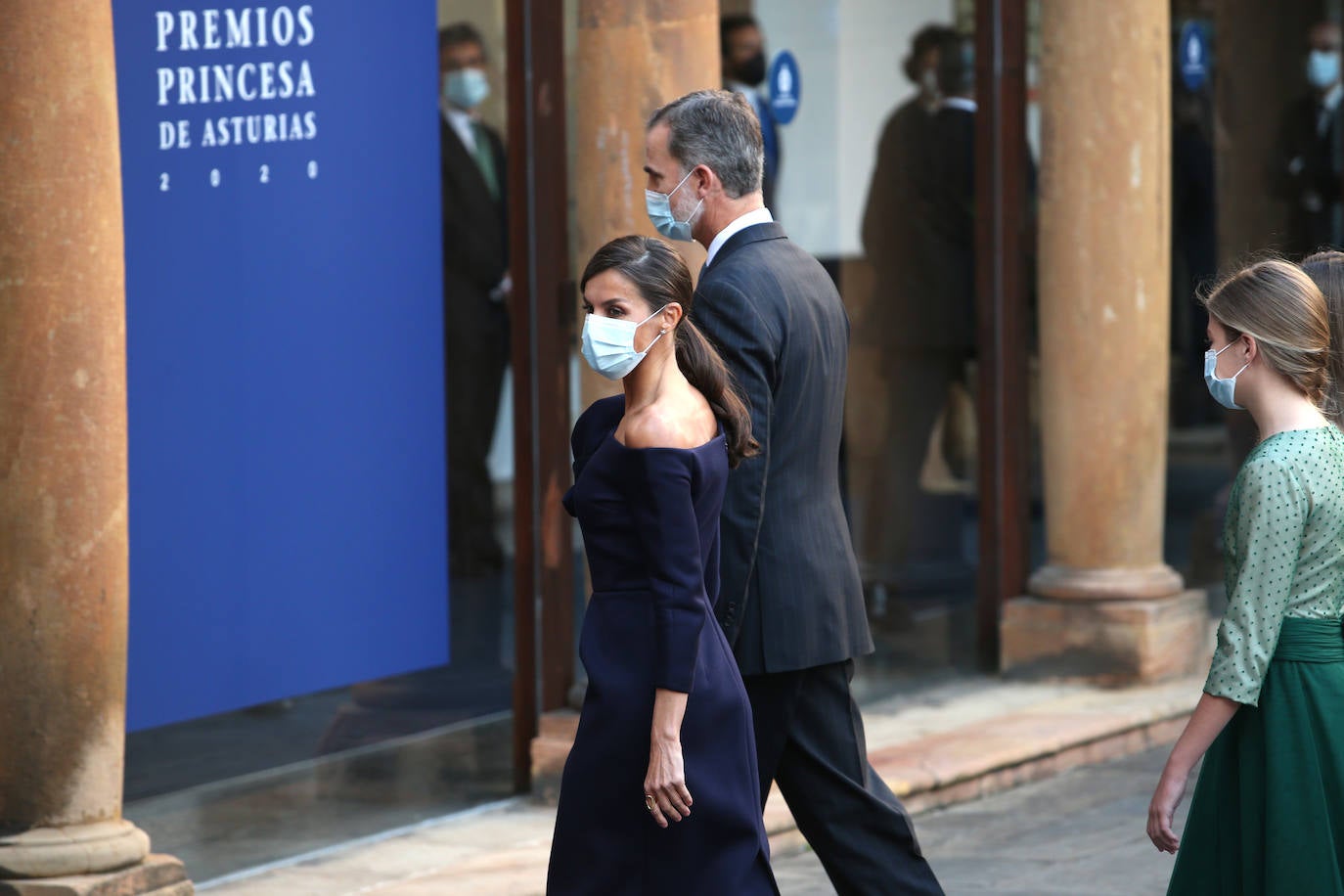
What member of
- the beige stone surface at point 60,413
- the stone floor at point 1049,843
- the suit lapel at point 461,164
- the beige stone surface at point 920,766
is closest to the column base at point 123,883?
the beige stone surface at point 60,413

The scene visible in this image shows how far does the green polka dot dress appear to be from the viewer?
3.71 metres

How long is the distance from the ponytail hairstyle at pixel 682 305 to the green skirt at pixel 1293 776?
3.24 feet

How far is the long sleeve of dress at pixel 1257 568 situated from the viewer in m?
3.69

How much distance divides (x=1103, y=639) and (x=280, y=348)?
3526 millimetres

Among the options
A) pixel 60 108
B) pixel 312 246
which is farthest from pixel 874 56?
pixel 60 108

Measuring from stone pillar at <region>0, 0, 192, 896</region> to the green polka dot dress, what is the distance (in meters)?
2.48

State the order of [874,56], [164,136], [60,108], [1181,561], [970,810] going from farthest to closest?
1. [1181,561]
2. [874,56]
3. [970,810]
4. [164,136]
5. [60,108]

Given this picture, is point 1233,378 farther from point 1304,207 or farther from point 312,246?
point 1304,207

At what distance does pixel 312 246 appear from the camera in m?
6.13

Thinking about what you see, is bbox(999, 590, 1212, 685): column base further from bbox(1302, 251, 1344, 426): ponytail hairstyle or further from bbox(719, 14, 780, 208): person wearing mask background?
bbox(1302, 251, 1344, 426): ponytail hairstyle

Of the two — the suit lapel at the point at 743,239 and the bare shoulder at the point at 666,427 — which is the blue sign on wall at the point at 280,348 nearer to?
the suit lapel at the point at 743,239

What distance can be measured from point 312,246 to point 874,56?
9.48 feet

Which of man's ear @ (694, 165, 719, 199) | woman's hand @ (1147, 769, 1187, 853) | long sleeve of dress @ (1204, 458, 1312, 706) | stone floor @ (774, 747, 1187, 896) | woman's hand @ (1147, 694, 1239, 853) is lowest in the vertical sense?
stone floor @ (774, 747, 1187, 896)

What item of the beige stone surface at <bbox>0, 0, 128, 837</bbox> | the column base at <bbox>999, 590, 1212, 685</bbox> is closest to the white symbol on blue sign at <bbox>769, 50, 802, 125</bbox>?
the column base at <bbox>999, 590, 1212, 685</bbox>
